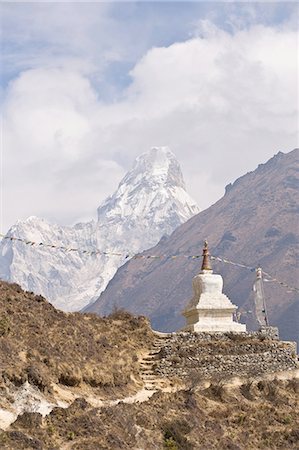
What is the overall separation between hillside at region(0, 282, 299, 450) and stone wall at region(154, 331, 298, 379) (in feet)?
0.18

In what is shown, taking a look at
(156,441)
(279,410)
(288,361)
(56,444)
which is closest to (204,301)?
(288,361)

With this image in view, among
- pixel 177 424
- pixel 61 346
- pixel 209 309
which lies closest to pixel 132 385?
pixel 61 346

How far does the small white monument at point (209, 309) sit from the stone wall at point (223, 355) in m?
1.56

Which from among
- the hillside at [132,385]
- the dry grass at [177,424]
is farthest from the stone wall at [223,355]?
the dry grass at [177,424]

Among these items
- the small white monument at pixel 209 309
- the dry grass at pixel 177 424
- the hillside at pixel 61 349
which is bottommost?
the dry grass at pixel 177 424

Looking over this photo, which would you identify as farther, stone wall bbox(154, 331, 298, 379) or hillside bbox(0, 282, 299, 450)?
stone wall bbox(154, 331, 298, 379)

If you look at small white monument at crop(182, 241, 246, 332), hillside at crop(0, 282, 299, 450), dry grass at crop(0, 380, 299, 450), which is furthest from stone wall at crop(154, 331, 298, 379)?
dry grass at crop(0, 380, 299, 450)

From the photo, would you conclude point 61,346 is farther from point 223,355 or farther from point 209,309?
point 209,309

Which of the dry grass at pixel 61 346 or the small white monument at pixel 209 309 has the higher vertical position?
the small white monument at pixel 209 309

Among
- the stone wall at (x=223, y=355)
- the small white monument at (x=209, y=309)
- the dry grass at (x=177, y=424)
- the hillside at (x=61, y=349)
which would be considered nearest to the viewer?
the dry grass at (x=177, y=424)

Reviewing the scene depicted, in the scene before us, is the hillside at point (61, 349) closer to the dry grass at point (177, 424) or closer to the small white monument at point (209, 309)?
the dry grass at point (177, 424)

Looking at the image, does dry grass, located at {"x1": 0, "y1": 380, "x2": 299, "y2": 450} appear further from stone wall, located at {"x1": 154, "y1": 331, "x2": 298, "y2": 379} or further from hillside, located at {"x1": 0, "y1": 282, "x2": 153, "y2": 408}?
hillside, located at {"x1": 0, "y1": 282, "x2": 153, "y2": 408}

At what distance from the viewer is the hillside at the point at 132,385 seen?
83.9 feet

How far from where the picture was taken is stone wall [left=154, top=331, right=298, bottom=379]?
124 ft
